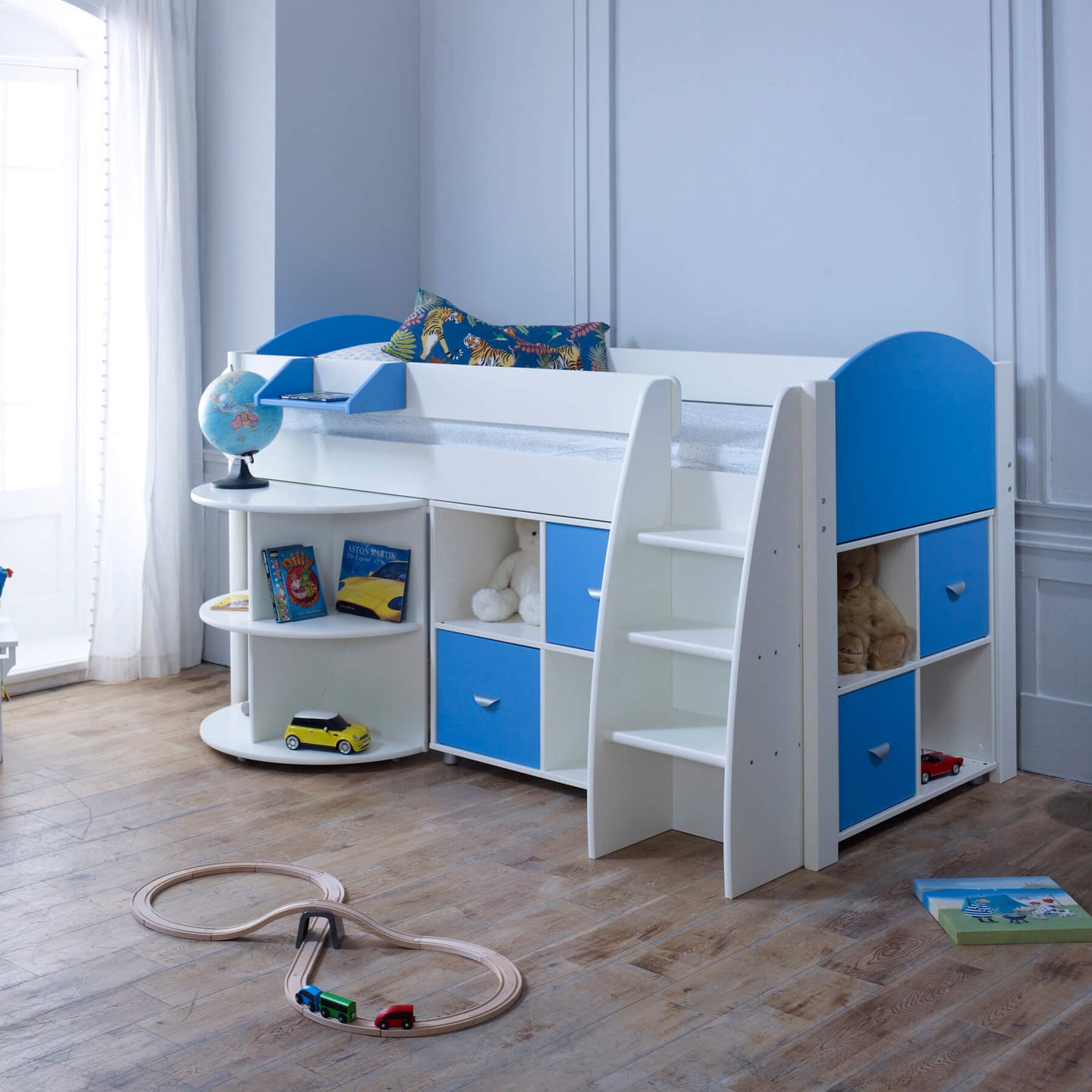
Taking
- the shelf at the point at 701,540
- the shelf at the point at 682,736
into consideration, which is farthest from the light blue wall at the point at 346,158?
the shelf at the point at 682,736

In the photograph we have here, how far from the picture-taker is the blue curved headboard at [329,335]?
11.0 ft

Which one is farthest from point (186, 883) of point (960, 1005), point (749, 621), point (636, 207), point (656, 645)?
point (636, 207)

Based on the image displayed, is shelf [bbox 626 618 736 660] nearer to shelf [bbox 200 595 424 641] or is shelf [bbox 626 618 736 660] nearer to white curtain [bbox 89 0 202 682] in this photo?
shelf [bbox 200 595 424 641]

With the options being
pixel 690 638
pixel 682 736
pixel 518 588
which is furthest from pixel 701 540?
pixel 518 588

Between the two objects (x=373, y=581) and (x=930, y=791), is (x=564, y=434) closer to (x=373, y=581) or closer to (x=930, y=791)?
(x=373, y=581)

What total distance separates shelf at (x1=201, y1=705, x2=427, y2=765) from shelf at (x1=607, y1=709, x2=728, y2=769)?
0.72 m

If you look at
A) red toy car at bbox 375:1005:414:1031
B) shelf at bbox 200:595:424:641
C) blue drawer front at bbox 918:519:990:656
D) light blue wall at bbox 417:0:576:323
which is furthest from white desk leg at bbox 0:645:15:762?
blue drawer front at bbox 918:519:990:656

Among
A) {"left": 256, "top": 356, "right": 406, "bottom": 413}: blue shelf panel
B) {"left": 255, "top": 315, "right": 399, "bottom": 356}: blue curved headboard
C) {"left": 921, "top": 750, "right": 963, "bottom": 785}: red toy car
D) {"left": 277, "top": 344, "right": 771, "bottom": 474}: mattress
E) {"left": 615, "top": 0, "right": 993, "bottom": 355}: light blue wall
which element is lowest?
{"left": 921, "top": 750, "right": 963, "bottom": 785}: red toy car

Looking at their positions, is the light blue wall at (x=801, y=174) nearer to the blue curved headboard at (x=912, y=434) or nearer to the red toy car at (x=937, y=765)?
the blue curved headboard at (x=912, y=434)

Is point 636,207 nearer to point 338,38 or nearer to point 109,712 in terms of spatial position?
point 338,38

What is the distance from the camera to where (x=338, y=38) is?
3.71 metres

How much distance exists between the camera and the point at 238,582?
3.27m

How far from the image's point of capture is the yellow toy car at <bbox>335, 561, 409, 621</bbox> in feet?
9.74

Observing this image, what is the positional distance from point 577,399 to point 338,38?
5.53 feet
